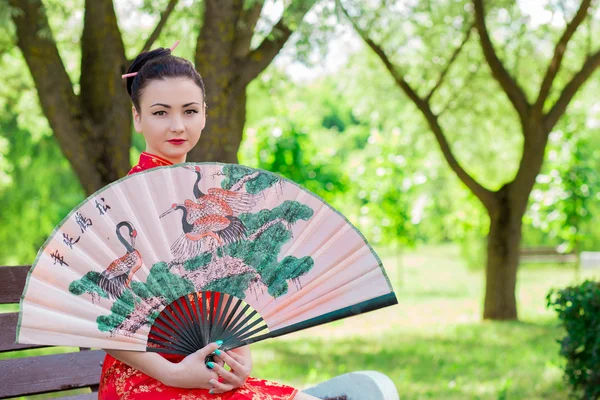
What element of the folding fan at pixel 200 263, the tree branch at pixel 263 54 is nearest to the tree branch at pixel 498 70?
the tree branch at pixel 263 54

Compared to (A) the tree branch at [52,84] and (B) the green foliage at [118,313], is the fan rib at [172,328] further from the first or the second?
(A) the tree branch at [52,84]

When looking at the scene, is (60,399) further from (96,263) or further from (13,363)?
(96,263)

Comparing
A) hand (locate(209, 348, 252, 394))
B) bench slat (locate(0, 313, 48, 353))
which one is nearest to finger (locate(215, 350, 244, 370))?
hand (locate(209, 348, 252, 394))

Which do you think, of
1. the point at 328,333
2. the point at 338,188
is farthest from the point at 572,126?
the point at 328,333

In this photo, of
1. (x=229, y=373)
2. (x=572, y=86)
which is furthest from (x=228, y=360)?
(x=572, y=86)

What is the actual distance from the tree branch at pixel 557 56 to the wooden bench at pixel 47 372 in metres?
7.93

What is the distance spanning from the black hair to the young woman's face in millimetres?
17

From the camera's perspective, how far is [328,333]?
1109cm

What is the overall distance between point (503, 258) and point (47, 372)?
8612mm

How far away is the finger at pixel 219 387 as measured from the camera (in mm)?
2047

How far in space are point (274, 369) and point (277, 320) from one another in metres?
5.66

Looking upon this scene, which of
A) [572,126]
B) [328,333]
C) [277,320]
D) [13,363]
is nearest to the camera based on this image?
[277,320]

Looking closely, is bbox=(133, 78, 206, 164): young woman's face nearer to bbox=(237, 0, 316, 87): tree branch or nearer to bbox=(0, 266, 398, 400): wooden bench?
bbox=(0, 266, 398, 400): wooden bench

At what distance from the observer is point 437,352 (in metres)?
8.47
